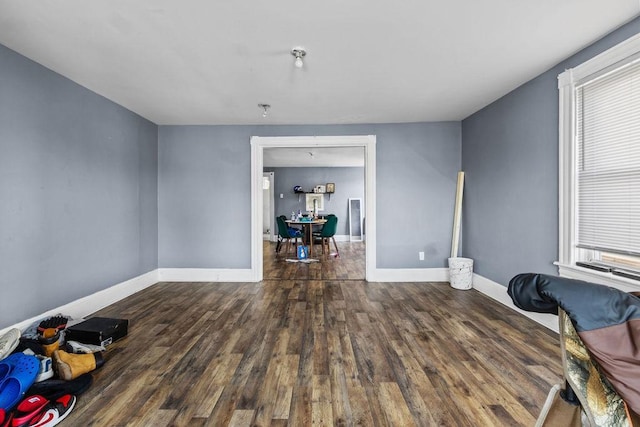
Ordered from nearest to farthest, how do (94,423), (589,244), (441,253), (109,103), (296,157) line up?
(94,423) < (589,244) < (109,103) < (441,253) < (296,157)

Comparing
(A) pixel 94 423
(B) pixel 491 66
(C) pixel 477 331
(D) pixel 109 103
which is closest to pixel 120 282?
(D) pixel 109 103

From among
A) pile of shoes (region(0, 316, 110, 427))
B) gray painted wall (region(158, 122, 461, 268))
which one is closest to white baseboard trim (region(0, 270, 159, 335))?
pile of shoes (region(0, 316, 110, 427))

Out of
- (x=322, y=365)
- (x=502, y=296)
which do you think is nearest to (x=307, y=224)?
(x=502, y=296)

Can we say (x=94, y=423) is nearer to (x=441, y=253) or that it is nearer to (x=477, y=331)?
(x=477, y=331)

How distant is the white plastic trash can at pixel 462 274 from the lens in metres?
3.75

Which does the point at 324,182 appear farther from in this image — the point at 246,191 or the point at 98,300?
the point at 98,300

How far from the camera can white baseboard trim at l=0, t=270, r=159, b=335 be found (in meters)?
2.45

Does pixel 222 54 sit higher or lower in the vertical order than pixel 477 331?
higher

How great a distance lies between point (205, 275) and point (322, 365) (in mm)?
2805

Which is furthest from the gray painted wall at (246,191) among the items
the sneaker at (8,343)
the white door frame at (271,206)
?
the white door frame at (271,206)

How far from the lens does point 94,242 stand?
9.99ft

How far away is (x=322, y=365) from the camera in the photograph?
1.98m

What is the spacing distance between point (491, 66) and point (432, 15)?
3.46ft

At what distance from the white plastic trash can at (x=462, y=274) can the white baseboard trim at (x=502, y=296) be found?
0.34 ft
